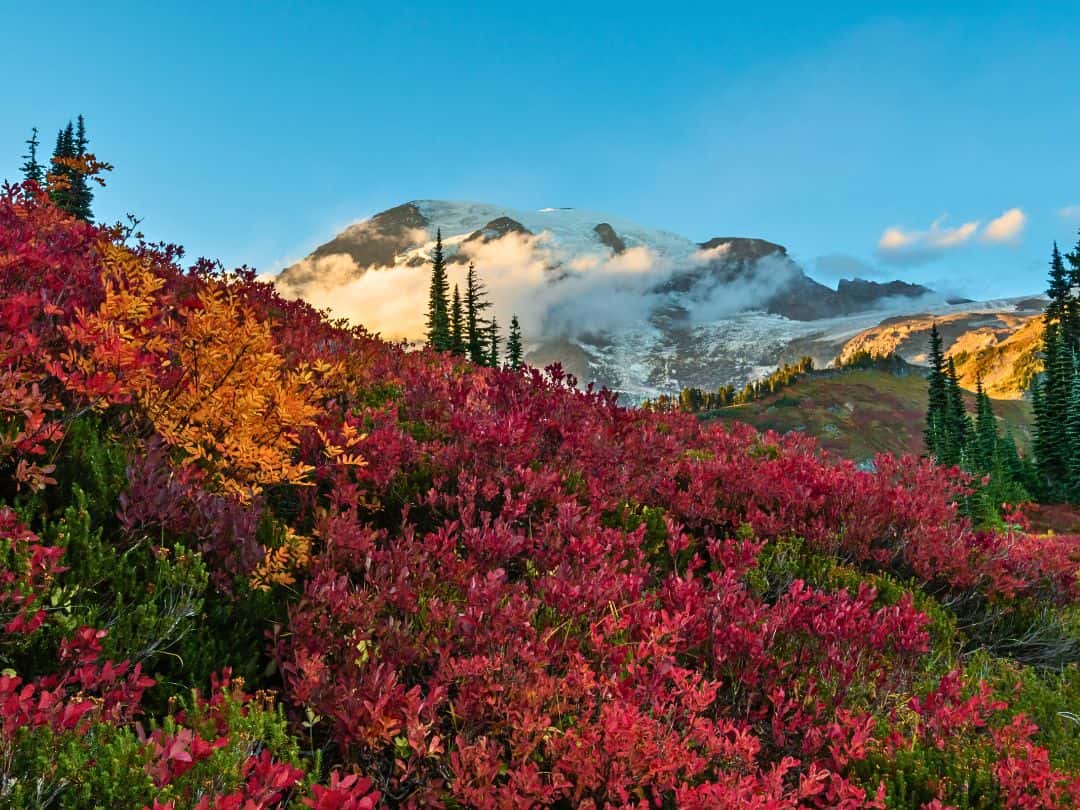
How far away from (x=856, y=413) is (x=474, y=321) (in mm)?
130172

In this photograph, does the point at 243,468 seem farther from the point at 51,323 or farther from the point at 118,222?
the point at 118,222

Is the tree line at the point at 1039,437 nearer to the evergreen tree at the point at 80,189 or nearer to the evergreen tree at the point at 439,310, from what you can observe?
the evergreen tree at the point at 439,310

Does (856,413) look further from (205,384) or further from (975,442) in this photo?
(205,384)

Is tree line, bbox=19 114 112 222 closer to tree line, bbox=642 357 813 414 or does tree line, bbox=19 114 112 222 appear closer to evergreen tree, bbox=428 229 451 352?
evergreen tree, bbox=428 229 451 352

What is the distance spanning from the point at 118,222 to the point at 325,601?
7.29 meters

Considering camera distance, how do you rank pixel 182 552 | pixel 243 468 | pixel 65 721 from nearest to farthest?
pixel 65 721 < pixel 182 552 < pixel 243 468

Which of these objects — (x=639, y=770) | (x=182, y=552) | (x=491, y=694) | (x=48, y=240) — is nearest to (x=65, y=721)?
(x=182, y=552)

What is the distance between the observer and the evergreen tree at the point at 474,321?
57.9m

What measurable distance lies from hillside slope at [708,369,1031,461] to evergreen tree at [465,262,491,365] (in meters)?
92.5

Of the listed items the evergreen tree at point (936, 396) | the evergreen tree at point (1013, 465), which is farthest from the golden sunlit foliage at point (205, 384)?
the evergreen tree at point (936, 396)

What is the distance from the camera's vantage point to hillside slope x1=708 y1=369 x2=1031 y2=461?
475 feet

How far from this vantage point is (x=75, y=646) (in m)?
2.64

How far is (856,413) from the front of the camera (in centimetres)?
15738

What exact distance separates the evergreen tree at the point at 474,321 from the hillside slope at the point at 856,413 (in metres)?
92.5
